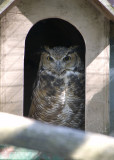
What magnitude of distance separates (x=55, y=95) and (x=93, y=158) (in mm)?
1765

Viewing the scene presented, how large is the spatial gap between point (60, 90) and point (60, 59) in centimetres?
28

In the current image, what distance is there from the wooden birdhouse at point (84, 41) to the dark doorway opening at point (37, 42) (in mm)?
763

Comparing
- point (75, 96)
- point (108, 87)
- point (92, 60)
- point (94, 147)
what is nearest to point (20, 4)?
point (92, 60)

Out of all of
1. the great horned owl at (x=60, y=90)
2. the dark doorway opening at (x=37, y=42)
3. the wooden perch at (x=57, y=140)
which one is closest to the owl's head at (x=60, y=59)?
the great horned owl at (x=60, y=90)

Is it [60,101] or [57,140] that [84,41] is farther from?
[57,140]

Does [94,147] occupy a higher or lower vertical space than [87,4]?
lower

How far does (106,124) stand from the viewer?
198cm

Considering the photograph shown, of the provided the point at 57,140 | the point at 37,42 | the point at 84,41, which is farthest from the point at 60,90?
the point at 57,140

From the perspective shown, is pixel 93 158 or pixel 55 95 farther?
pixel 55 95

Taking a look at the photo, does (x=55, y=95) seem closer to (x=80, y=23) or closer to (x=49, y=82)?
(x=49, y=82)

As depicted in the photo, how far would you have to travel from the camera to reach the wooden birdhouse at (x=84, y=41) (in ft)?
5.82

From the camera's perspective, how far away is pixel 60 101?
234 centimetres

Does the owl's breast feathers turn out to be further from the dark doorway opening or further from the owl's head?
the dark doorway opening

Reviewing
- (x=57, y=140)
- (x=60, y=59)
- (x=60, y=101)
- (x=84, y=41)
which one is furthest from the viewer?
(x=60, y=59)
